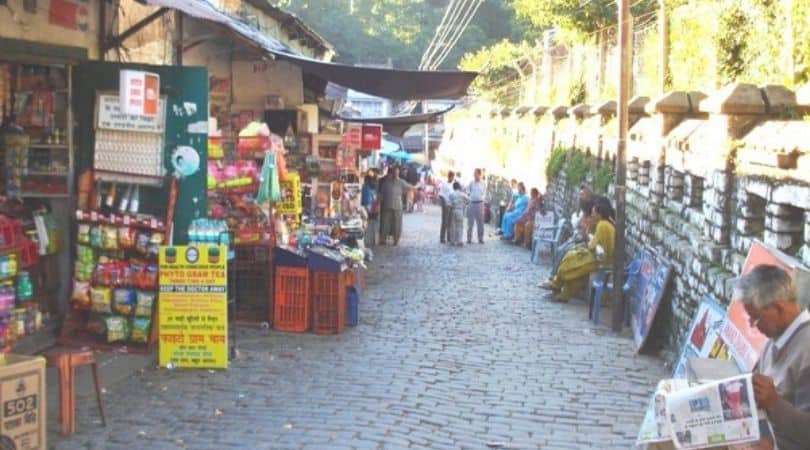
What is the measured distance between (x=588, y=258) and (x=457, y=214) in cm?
882

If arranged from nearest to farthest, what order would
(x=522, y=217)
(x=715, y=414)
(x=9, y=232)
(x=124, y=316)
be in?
(x=715, y=414) → (x=9, y=232) → (x=124, y=316) → (x=522, y=217)

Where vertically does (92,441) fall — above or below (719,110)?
below

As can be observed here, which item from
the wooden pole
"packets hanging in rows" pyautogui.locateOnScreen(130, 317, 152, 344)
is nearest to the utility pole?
the wooden pole

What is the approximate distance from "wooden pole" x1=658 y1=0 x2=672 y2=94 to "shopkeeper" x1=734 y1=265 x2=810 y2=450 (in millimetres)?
10758

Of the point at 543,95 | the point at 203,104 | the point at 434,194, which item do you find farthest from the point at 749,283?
the point at 434,194

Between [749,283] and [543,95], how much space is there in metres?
25.5

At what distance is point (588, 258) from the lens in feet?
47.0

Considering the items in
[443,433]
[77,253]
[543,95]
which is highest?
[543,95]

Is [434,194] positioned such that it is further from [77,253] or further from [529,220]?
[77,253]

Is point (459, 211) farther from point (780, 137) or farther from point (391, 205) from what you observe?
point (780, 137)

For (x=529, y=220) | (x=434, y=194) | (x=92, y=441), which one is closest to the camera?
(x=92, y=441)

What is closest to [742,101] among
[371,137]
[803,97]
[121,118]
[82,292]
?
[803,97]

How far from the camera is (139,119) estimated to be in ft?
30.2

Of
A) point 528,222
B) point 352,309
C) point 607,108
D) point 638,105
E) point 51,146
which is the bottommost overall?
point 352,309
